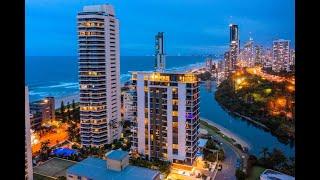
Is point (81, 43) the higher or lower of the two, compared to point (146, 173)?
higher

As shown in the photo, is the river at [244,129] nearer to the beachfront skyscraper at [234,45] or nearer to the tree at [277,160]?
the tree at [277,160]

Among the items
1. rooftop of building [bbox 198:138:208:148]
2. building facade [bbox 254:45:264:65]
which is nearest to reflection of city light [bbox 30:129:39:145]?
rooftop of building [bbox 198:138:208:148]

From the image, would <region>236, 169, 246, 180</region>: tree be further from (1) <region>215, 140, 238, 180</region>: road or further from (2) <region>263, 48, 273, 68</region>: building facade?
(2) <region>263, 48, 273, 68</region>: building facade

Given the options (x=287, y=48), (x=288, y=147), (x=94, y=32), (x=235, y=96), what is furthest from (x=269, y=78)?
(x=94, y=32)
